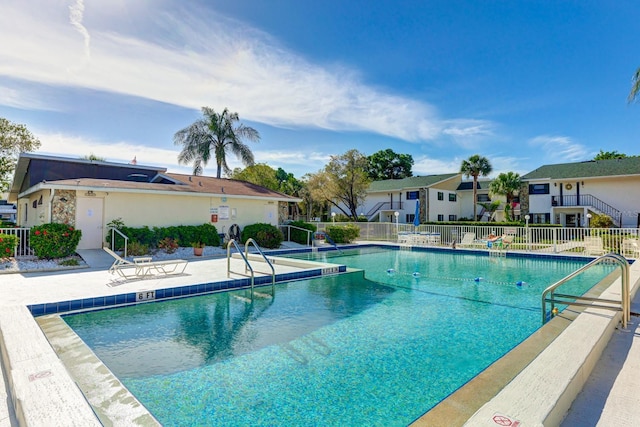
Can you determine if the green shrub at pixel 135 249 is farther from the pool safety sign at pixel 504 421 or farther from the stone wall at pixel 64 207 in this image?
the pool safety sign at pixel 504 421

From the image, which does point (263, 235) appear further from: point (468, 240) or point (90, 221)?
point (468, 240)

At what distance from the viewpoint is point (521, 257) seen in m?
15.8

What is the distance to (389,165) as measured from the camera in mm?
54156

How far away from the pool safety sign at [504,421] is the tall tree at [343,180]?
1201 inches

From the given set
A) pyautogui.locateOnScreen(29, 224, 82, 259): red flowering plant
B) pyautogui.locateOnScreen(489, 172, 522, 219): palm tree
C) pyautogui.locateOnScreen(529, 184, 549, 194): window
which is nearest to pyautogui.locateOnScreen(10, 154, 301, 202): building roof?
pyautogui.locateOnScreen(29, 224, 82, 259): red flowering plant

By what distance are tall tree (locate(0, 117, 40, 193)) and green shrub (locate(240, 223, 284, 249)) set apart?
889 inches

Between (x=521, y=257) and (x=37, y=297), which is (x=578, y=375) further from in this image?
(x=521, y=257)

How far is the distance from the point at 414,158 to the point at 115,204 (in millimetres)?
47666

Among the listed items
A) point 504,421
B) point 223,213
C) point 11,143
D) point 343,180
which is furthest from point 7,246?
point 343,180

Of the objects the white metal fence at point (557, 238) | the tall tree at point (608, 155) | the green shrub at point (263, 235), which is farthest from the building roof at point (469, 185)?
the green shrub at point (263, 235)

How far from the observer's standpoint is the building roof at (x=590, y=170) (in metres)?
26.9

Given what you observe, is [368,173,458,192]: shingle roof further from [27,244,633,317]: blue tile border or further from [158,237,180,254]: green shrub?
[27,244,633,317]: blue tile border

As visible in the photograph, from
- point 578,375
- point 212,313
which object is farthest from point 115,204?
point 578,375

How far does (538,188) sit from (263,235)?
26.3 meters
